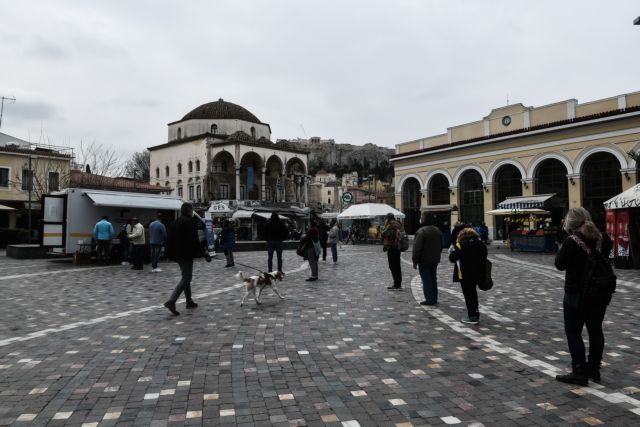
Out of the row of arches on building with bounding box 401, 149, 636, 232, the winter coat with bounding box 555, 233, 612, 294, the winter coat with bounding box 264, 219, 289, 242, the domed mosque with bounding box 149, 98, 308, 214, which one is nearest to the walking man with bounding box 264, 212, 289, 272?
the winter coat with bounding box 264, 219, 289, 242

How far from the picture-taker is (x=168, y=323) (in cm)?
690

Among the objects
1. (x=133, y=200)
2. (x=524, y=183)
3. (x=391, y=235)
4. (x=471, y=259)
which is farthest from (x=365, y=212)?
(x=471, y=259)

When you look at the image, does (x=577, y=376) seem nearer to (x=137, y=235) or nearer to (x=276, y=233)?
(x=276, y=233)

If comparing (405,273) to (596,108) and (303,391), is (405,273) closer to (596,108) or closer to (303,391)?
(303,391)

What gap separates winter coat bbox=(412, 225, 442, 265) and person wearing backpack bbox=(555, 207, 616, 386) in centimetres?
387

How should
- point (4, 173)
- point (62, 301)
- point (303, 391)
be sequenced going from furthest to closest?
1. point (4, 173)
2. point (62, 301)
3. point (303, 391)

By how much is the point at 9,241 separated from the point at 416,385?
30.7 metres

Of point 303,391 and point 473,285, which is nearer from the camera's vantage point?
point 303,391

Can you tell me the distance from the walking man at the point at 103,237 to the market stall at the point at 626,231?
16.6m

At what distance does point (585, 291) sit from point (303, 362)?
287 cm

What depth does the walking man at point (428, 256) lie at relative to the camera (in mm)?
8328

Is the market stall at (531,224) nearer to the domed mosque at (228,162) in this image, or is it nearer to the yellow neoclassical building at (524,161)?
the yellow neoclassical building at (524,161)

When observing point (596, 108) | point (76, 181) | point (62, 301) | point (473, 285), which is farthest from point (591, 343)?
point (76, 181)

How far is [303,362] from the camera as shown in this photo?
5.00 metres
